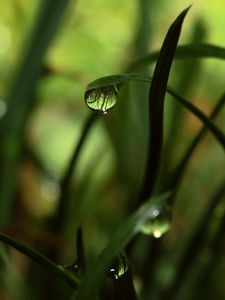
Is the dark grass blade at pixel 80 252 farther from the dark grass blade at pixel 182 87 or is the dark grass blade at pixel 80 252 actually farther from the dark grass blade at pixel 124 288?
the dark grass blade at pixel 182 87

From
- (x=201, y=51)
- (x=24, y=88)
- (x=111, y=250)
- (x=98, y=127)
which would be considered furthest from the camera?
(x=98, y=127)

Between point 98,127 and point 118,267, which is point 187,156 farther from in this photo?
point 98,127

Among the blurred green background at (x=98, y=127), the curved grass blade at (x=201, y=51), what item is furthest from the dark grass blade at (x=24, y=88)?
the curved grass blade at (x=201, y=51)

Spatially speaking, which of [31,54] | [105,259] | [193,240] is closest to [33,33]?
[31,54]

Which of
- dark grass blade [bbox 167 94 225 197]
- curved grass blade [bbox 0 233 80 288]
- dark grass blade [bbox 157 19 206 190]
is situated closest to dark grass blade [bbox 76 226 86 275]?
curved grass blade [bbox 0 233 80 288]

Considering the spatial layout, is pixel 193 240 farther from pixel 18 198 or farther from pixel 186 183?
pixel 18 198

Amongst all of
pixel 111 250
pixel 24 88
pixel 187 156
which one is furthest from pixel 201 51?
pixel 24 88
